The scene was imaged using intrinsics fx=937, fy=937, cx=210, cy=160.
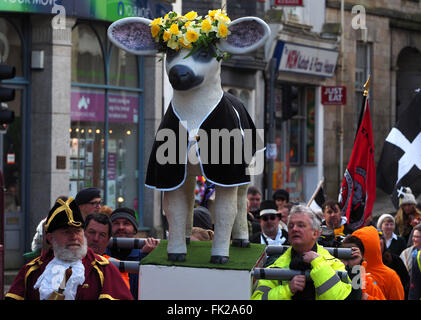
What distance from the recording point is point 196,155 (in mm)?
5602

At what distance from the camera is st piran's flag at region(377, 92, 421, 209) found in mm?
10242

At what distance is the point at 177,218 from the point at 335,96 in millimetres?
18487

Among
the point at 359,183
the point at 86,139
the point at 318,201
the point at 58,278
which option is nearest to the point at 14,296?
the point at 58,278

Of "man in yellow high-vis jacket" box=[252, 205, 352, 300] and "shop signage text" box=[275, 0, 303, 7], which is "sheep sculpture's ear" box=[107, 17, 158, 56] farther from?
"shop signage text" box=[275, 0, 303, 7]

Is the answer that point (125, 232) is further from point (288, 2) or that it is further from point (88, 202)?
point (288, 2)

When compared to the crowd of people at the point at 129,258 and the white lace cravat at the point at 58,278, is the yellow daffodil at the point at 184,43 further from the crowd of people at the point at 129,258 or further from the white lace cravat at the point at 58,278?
the white lace cravat at the point at 58,278

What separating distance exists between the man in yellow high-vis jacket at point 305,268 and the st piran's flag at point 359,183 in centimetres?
302

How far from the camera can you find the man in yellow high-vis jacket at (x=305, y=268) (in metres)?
5.60

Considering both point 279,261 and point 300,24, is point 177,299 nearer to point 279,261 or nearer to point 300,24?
point 279,261

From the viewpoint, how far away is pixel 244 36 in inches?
226

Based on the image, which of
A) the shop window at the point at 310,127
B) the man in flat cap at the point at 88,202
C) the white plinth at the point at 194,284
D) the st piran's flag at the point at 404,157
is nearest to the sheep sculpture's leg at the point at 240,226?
the white plinth at the point at 194,284

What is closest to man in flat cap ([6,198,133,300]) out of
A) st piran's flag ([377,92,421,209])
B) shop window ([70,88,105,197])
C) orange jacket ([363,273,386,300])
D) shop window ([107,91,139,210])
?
orange jacket ([363,273,386,300])

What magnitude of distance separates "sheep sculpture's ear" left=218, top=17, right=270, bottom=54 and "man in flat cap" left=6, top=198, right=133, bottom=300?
138 cm

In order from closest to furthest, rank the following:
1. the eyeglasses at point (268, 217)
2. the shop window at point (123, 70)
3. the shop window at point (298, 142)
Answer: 1. the eyeglasses at point (268, 217)
2. the shop window at point (123, 70)
3. the shop window at point (298, 142)
